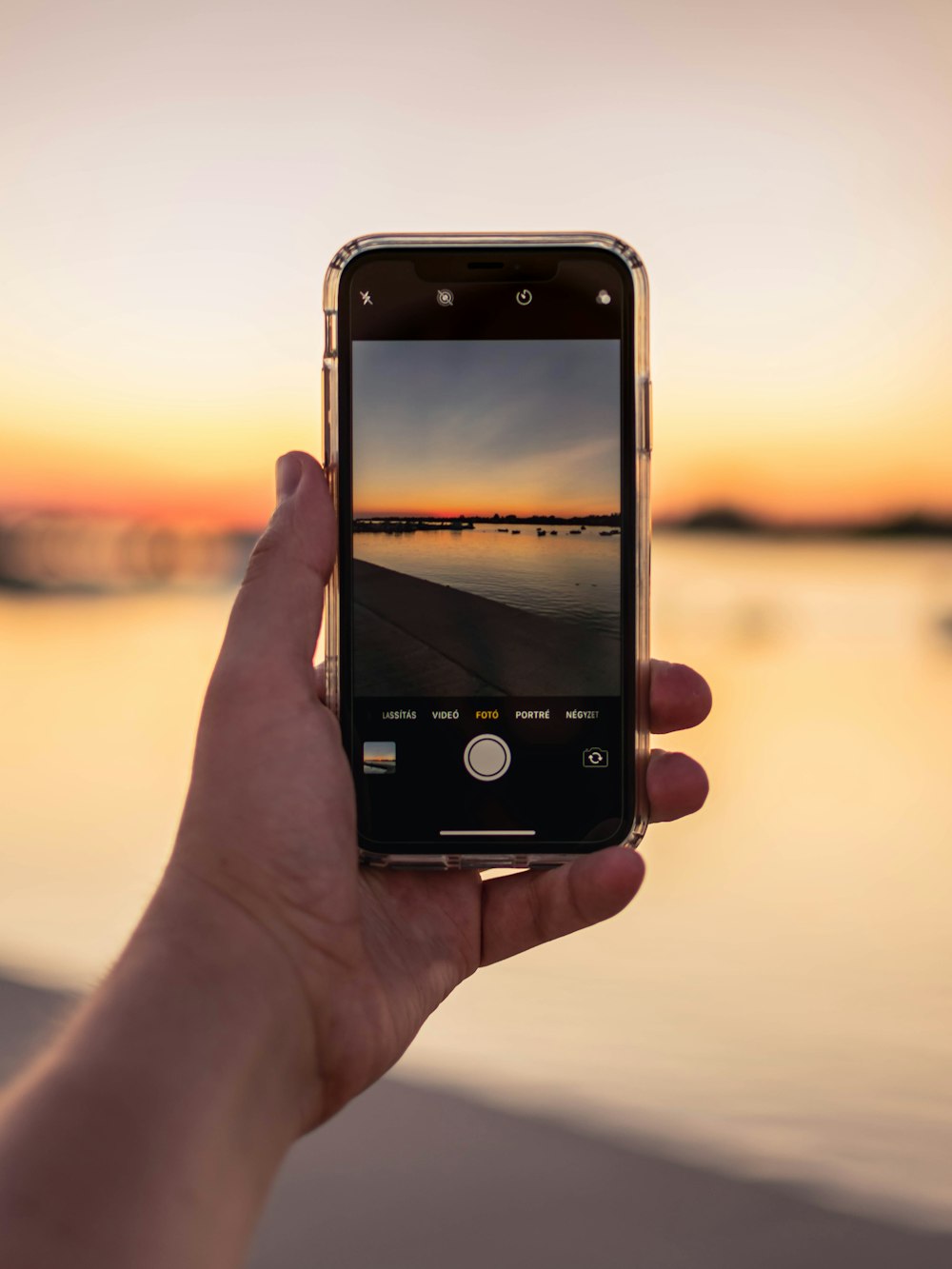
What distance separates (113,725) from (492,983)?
146 cm

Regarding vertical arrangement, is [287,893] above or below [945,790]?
above

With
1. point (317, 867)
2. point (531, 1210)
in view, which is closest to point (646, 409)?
point (317, 867)

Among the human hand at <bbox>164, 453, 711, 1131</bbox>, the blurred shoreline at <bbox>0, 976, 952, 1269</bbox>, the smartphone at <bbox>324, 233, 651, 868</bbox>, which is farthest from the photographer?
the blurred shoreline at <bbox>0, 976, 952, 1269</bbox>

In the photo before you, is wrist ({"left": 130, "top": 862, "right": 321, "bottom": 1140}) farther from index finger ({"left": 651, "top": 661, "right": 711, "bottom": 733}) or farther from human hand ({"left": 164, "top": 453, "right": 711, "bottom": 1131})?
index finger ({"left": 651, "top": 661, "right": 711, "bottom": 733})

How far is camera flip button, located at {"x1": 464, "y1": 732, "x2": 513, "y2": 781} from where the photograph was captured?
1174mm

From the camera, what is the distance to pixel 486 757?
3.86 ft

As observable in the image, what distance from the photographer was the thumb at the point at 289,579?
3.51ft

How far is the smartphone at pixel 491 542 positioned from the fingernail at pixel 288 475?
4 centimetres

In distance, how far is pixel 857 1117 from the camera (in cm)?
185

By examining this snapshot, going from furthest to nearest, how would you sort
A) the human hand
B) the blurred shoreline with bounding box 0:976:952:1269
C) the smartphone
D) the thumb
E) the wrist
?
the blurred shoreline with bounding box 0:976:952:1269, the smartphone, the thumb, the human hand, the wrist

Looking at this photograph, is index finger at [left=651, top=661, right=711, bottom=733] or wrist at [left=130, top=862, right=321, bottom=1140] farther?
index finger at [left=651, top=661, right=711, bottom=733]

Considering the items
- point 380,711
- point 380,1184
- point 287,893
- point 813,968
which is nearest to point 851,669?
point 813,968

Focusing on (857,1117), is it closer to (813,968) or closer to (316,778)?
(813,968)

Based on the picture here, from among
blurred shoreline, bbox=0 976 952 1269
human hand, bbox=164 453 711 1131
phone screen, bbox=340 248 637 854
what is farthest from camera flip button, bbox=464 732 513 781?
blurred shoreline, bbox=0 976 952 1269
